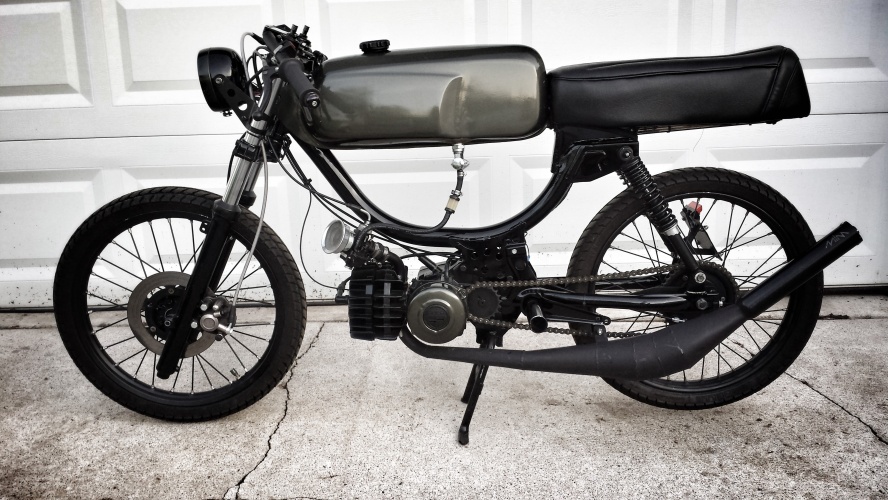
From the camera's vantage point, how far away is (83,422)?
1.93m

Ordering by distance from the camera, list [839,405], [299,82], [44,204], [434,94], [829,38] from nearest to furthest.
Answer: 1. [299,82]
2. [434,94]
3. [839,405]
4. [829,38]
5. [44,204]

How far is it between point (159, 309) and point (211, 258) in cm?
28

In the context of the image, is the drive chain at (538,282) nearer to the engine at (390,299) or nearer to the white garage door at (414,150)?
the engine at (390,299)

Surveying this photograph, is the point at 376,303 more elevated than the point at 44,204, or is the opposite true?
the point at 44,204

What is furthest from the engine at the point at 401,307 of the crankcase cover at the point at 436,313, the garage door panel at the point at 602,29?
the garage door panel at the point at 602,29

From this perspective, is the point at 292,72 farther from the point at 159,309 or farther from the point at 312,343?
the point at 312,343

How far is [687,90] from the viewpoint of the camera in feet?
5.17

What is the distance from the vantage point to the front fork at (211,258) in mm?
1729

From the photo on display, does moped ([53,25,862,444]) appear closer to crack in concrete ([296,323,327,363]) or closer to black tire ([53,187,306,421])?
black tire ([53,187,306,421])

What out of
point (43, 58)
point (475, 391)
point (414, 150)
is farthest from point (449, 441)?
point (43, 58)

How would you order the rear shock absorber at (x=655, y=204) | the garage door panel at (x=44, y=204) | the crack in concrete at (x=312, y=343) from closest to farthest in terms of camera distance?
the rear shock absorber at (x=655, y=204), the crack in concrete at (x=312, y=343), the garage door panel at (x=44, y=204)

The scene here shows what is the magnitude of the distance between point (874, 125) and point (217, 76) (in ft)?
9.82

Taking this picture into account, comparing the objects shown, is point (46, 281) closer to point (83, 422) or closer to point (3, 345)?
point (3, 345)

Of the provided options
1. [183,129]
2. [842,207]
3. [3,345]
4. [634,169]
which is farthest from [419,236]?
[842,207]
